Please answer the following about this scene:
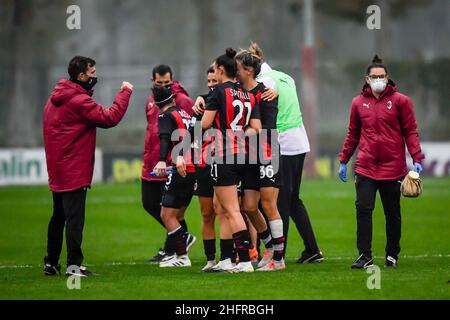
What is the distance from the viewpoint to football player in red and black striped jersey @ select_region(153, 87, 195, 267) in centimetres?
1171

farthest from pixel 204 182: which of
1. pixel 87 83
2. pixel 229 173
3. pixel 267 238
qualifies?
pixel 87 83

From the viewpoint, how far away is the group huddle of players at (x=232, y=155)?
10.7 metres

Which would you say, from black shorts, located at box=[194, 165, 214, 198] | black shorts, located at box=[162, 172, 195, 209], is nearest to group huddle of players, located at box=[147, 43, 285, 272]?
black shorts, located at box=[194, 165, 214, 198]

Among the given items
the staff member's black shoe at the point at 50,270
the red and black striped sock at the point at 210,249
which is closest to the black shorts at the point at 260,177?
the red and black striped sock at the point at 210,249

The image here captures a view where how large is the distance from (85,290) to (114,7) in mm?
51750

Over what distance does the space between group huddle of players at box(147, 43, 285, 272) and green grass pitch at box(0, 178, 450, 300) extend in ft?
1.40

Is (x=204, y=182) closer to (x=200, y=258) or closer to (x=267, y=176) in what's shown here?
(x=267, y=176)

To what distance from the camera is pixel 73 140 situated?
11.0 meters

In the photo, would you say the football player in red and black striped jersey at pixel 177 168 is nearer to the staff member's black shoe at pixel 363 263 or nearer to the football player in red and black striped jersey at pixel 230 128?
the football player in red and black striped jersey at pixel 230 128

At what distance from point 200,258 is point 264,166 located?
3.18 metres

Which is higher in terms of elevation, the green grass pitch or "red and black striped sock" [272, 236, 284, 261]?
"red and black striped sock" [272, 236, 284, 261]

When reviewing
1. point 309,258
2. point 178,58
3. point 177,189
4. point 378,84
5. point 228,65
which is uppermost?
point 178,58

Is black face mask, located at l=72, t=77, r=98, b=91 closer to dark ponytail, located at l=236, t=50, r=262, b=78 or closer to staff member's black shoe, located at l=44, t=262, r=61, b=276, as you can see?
dark ponytail, located at l=236, t=50, r=262, b=78
